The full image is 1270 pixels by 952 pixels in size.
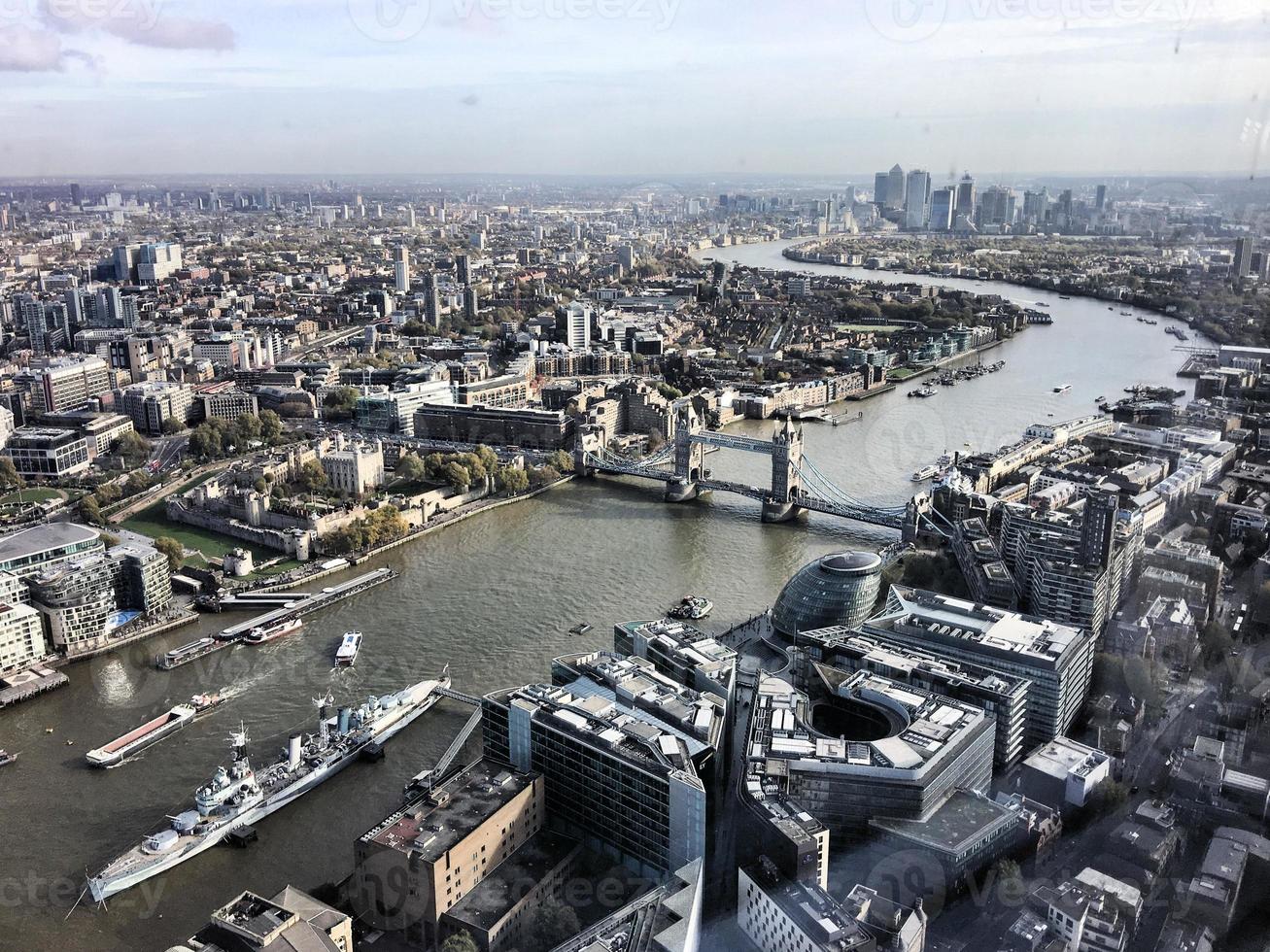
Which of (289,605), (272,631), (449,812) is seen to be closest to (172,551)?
(289,605)

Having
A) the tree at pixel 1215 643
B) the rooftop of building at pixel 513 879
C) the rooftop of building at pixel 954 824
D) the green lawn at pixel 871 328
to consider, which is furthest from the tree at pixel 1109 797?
the green lawn at pixel 871 328

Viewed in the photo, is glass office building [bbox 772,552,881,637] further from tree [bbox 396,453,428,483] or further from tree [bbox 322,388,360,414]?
tree [bbox 322,388,360,414]

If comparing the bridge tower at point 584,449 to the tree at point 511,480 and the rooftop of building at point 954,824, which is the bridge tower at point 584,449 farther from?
the rooftop of building at point 954,824

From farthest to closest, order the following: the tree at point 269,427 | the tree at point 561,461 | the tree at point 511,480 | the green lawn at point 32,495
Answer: the tree at point 269,427 < the tree at point 561,461 < the tree at point 511,480 < the green lawn at point 32,495

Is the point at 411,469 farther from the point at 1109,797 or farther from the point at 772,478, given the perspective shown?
the point at 1109,797

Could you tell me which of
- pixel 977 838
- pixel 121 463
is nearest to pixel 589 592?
pixel 977 838

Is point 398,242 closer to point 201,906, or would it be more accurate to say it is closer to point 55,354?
point 55,354
